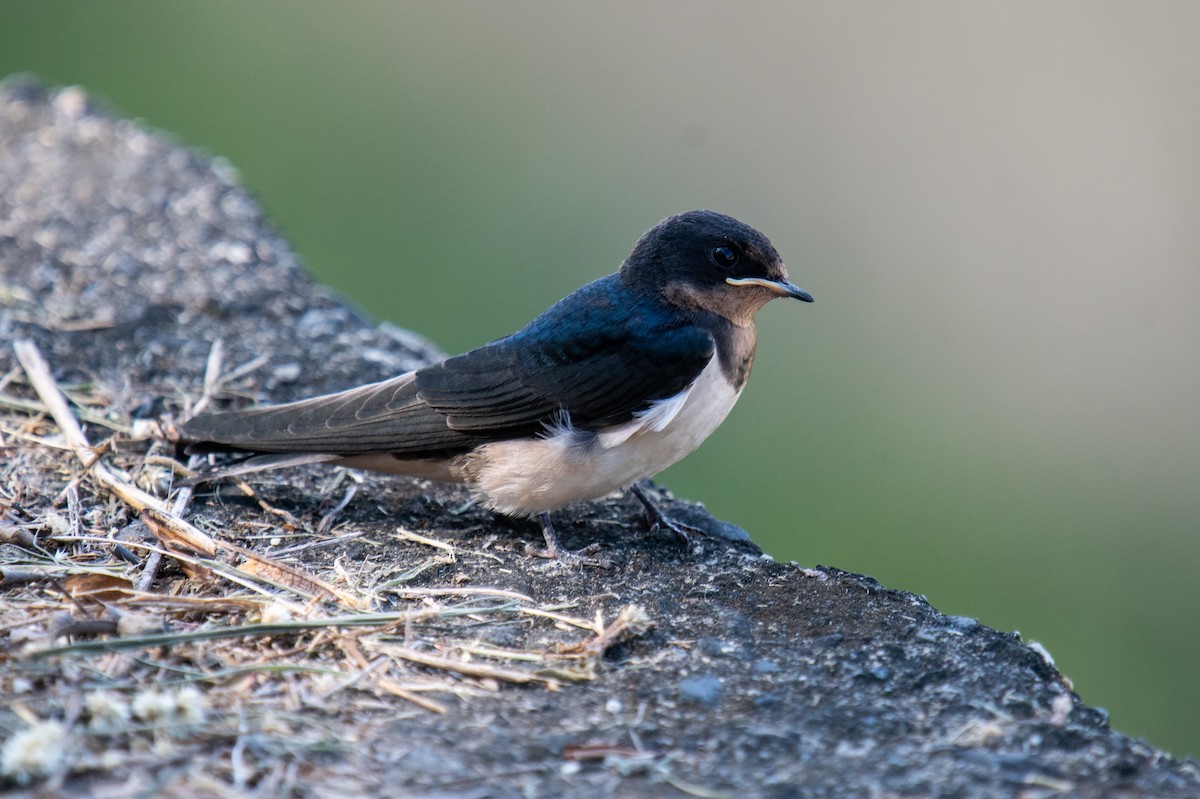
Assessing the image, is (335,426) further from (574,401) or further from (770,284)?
(770,284)

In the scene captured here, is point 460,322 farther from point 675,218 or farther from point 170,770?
point 170,770

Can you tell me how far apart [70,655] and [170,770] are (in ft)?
1.66

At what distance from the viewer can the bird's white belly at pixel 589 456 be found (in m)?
4.13

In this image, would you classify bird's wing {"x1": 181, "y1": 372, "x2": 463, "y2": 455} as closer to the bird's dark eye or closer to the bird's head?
the bird's head

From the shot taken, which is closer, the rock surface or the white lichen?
the white lichen

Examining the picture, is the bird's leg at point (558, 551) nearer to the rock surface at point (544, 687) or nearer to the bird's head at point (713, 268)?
the rock surface at point (544, 687)

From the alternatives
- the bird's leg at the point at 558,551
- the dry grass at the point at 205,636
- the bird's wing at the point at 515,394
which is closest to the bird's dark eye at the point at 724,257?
the bird's wing at the point at 515,394

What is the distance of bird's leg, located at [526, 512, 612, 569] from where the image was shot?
3.94 meters

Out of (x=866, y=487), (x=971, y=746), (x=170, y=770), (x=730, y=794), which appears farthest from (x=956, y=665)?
(x=866, y=487)

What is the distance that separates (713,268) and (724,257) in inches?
2.2

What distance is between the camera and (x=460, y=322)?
9164 mm

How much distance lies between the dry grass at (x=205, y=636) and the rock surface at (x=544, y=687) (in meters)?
0.01

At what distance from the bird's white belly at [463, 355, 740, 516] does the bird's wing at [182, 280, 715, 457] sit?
48mm

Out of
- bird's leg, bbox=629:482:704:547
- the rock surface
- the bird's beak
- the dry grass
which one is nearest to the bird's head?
the bird's beak
